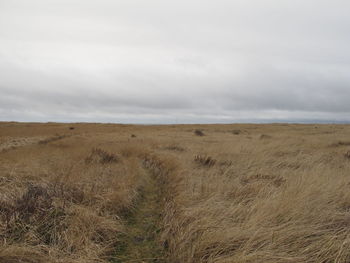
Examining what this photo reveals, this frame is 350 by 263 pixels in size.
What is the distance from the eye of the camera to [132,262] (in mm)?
2936

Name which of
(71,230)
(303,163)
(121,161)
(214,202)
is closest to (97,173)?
(121,161)

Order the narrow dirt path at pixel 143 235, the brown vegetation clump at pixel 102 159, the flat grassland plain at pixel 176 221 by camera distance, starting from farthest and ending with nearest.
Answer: the brown vegetation clump at pixel 102 159
the narrow dirt path at pixel 143 235
the flat grassland plain at pixel 176 221

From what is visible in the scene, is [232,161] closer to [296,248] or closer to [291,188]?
[291,188]

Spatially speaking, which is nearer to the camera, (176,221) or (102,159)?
(176,221)

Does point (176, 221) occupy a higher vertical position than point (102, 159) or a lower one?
lower

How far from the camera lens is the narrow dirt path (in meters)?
3.03

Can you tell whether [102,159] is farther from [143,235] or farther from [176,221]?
[176,221]

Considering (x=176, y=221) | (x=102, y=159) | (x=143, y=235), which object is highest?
(x=102, y=159)

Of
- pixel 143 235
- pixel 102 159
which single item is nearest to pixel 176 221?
pixel 143 235

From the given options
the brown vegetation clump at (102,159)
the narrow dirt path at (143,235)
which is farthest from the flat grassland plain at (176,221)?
the brown vegetation clump at (102,159)

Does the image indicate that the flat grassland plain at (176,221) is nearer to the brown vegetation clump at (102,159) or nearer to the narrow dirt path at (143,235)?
the narrow dirt path at (143,235)

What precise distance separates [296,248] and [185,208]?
1773 millimetres

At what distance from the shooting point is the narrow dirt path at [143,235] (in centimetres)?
303

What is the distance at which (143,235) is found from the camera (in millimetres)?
3600
